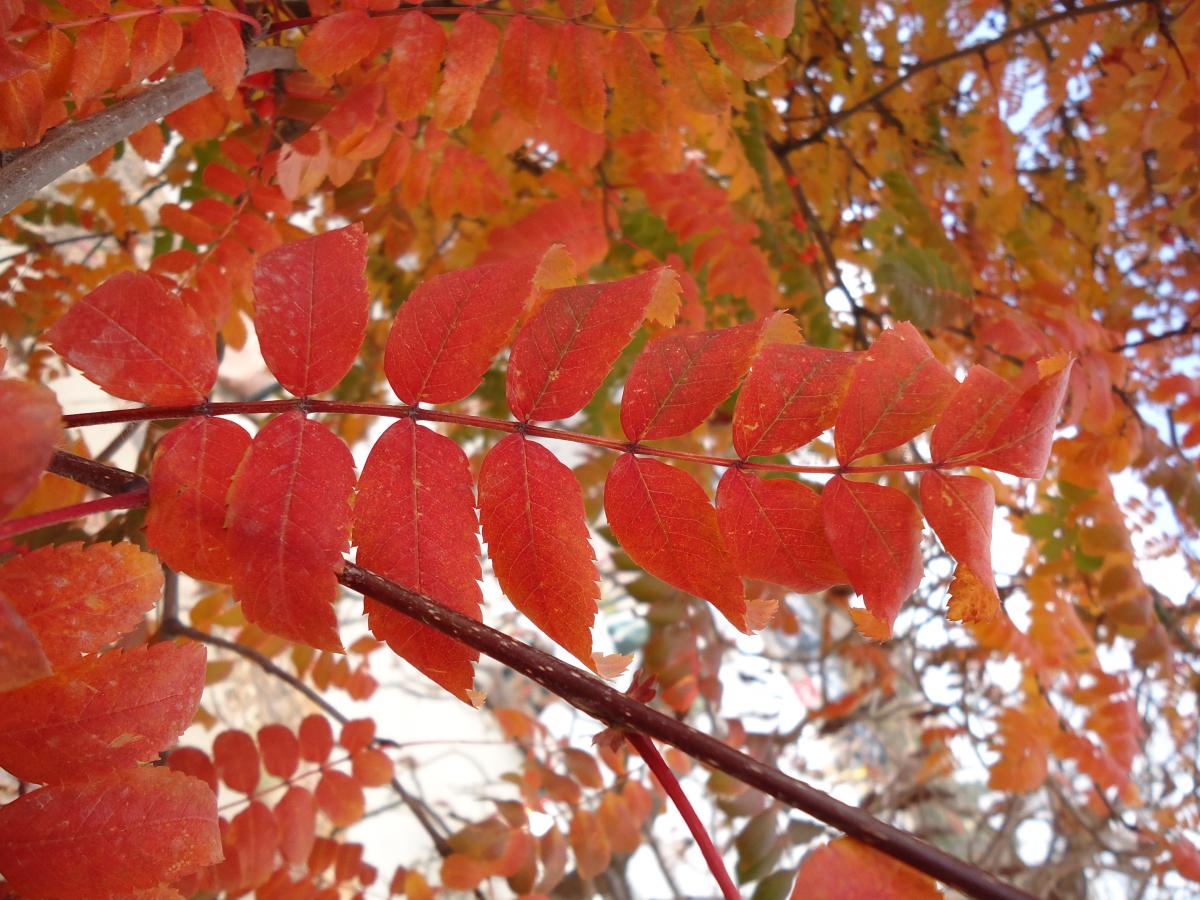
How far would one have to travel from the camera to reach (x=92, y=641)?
20.0 inches

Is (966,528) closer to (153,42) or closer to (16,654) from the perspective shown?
(16,654)

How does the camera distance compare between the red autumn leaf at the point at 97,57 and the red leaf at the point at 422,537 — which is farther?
the red autumn leaf at the point at 97,57

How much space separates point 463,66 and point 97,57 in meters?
0.30

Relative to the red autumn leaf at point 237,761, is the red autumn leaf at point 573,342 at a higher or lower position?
higher

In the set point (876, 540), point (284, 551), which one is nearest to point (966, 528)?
point (876, 540)

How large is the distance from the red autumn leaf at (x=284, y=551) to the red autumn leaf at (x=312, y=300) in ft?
0.22

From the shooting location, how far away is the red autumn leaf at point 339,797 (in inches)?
47.7

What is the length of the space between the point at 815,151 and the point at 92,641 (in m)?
1.71

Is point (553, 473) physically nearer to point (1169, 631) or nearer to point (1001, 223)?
point (1001, 223)

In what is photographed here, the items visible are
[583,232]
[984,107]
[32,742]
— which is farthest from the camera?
[984,107]

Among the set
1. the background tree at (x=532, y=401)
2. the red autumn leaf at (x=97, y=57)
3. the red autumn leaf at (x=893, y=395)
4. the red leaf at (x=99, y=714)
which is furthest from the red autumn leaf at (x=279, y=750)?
the red autumn leaf at (x=893, y=395)

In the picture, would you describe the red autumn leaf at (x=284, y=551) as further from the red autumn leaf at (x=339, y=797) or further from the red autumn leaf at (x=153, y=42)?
the red autumn leaf at (x=339, y=797)

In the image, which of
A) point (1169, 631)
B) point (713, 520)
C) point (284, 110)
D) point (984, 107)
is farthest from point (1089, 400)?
point (284, 110)

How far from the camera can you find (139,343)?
53 centimetres
